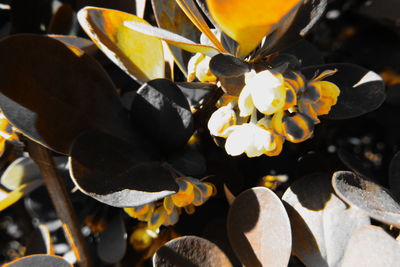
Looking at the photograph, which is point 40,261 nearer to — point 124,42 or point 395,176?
point 124,42

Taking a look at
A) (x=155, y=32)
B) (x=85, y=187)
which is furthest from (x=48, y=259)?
(x=155, y=32)

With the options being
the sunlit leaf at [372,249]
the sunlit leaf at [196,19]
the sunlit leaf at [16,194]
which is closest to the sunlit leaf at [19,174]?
the sunlit leaf at [16,194]

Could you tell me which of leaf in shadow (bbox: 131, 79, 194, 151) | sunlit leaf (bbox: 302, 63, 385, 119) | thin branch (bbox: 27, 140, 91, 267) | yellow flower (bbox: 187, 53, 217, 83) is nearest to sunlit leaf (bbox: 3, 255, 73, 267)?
thin branch (bbox: 27, 140, 91, 267)

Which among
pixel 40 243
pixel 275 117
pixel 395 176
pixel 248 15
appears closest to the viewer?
pixel 248 15

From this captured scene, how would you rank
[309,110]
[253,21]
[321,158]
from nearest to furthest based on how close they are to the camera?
[253,21] < [309,110] < [321,158]

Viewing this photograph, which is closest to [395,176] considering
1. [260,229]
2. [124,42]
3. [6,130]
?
[260,229]

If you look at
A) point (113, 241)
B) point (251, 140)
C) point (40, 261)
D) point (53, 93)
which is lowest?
point (113, 241)

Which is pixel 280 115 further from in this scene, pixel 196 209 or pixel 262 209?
pixel 196 209
